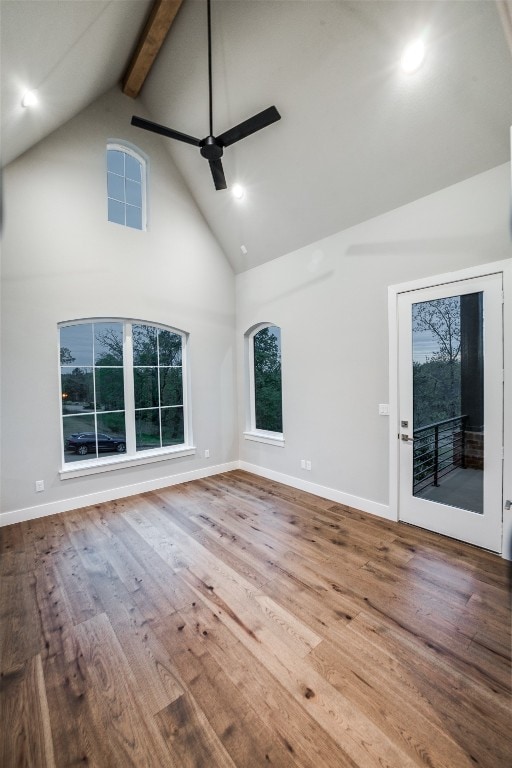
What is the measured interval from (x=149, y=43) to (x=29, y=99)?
1.41m

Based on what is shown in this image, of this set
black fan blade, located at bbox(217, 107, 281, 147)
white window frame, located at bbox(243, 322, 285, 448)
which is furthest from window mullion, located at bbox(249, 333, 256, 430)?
black fan blade, located at bbox(217, 107, 281, 147)

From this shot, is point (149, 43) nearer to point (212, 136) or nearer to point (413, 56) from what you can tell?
point (212, 136)

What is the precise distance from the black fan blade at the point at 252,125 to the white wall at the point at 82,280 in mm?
1917

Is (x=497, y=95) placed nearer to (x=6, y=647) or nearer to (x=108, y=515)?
(x=6, y=647)

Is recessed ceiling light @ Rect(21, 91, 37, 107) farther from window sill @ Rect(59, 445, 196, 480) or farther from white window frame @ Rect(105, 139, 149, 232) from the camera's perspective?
window sill @ Rect(59, 445, 196, 480)

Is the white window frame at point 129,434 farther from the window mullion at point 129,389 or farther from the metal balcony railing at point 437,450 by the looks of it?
the metal balcony railing at point 437,450

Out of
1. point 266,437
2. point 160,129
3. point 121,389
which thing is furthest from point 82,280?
point 266,437

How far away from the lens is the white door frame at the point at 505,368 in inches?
103

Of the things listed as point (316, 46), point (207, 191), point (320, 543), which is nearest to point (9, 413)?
point (320, 543)

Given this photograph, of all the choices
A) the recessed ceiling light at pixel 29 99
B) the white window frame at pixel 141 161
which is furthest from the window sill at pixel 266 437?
the recessed ceiling light at pixel 29 99

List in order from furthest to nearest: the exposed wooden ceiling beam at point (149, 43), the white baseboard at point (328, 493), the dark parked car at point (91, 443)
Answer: the dark parked car at point (91, 443) < the white baseboard at point (328, 493) < the exposed wooden ceiling beam at point (149, 43)

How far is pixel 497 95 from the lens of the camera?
2338 millimetres

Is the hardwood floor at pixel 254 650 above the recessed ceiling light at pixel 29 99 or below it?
below

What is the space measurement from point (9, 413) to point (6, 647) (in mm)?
2231
